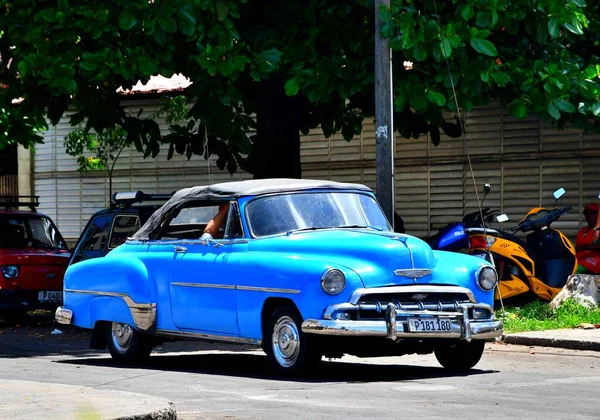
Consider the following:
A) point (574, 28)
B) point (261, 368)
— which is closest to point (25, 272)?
point (261, 368)

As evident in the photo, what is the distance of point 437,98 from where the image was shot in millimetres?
16141

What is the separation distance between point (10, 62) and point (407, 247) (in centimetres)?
984

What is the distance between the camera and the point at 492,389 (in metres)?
10.3

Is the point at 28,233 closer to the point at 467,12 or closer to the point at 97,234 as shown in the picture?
the point at 97,234

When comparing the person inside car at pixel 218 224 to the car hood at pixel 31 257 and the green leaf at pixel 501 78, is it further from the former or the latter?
the car hood at pixel 31 257

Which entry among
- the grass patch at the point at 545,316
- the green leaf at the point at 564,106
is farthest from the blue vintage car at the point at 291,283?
the green leaf at the point at 564,106

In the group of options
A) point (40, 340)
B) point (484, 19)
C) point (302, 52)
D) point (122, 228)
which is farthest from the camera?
point (122, 228)

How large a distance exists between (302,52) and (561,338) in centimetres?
490

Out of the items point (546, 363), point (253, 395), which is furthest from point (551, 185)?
point (253, 395)

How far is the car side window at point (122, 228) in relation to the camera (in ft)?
56.4

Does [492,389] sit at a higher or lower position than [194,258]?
lower

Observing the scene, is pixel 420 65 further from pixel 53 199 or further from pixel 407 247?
pixel 53 199

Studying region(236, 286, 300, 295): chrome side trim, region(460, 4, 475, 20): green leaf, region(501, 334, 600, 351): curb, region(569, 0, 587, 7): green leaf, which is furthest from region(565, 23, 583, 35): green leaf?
region(236, 286, 300, 295): chrome side trim

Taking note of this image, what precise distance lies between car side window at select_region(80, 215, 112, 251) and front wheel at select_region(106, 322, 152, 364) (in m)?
4.10
